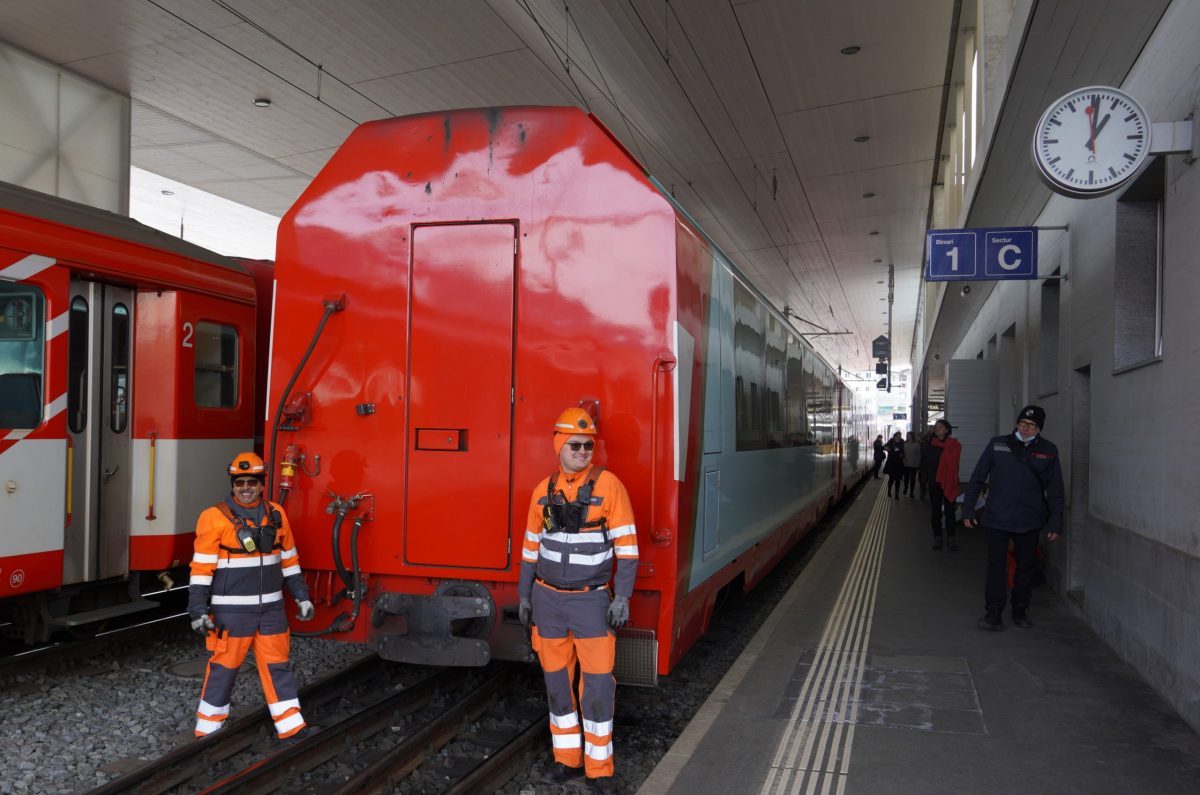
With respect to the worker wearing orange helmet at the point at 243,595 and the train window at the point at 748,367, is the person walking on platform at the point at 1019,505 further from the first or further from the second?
the worker wearing orange helmet at the point at 243,595

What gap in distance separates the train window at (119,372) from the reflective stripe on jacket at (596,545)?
409 centimetres

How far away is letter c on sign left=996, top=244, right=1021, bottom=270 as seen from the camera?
9.03m

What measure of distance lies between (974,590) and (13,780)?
846cm

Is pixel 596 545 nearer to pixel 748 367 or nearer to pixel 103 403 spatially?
pixel 748 367

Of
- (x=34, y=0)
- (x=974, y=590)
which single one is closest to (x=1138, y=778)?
(x=974, y=590)

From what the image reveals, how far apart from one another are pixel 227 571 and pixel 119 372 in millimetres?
2895

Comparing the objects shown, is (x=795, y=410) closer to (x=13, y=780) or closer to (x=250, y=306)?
(x=250, y=306)

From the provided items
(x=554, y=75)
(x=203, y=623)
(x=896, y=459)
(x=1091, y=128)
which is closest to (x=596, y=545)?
(x=203, y=623)

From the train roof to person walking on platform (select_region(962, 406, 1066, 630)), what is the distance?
22.1 feet

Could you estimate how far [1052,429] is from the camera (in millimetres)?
10062

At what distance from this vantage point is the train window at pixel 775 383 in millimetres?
7938

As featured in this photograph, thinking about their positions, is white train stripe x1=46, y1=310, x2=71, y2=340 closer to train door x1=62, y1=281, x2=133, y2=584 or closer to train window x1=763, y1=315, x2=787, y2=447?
train door x1=62, y1=281, x2=133, y2=584

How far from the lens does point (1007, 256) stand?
907cm

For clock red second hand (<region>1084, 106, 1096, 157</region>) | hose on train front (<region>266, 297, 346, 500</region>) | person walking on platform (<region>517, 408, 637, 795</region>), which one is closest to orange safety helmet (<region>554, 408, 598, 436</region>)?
person walking on platform (<region>517, 408, 637, 795</region>)
